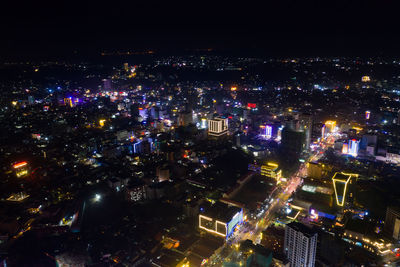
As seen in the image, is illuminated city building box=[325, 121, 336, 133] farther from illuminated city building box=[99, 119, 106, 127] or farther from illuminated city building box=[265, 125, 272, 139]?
illuminated city building box=[99, 119, 106, 127]

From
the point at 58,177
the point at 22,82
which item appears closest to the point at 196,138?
the point at 58,177

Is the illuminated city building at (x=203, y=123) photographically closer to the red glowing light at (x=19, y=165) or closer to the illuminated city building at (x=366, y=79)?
the red glowing light at (x=19, y=165)

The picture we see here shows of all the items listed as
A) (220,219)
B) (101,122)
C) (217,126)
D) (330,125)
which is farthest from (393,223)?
(101,122)

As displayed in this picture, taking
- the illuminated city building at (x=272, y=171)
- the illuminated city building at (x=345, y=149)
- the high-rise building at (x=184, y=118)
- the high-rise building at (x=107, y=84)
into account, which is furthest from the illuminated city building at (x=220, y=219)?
the high-rise building at (x=107, y=84)

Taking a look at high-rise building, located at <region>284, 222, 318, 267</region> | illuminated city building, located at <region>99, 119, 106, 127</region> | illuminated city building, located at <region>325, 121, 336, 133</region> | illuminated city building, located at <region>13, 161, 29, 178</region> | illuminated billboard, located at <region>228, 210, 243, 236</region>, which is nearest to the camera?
high-rise building, located at <region>284, 222, 318, 267</region>

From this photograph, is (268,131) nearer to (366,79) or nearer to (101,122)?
(101,122)

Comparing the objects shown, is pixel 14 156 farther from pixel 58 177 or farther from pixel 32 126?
pixel 32 126

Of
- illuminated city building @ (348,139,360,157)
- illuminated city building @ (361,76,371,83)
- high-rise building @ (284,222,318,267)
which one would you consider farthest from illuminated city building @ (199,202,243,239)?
illuminated city building @ (361,76,371,83)
